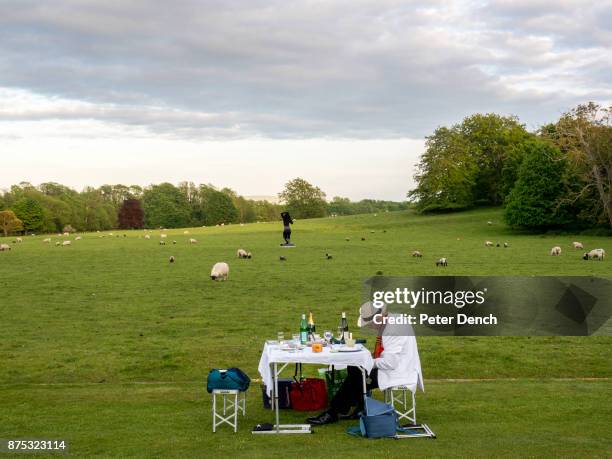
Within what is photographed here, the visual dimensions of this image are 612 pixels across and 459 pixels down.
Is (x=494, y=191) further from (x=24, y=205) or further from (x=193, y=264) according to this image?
(x=24, y=205)

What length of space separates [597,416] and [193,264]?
131 ft

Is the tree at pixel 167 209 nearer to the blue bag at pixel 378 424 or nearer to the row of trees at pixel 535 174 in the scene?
the row of trees at pixel 535 174

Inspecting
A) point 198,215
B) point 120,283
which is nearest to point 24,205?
point 198,215

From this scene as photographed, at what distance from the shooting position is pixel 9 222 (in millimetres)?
135750

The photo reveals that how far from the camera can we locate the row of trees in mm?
75812

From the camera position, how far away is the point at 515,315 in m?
25.7

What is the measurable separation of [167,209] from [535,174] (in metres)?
115

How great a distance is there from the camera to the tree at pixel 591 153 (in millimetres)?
74250

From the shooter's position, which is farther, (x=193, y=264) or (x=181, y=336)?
(x=193, y=264)

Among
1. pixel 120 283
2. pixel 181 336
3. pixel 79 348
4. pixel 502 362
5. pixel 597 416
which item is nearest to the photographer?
pixel 597 416

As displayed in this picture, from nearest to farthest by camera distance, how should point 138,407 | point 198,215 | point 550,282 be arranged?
point 138,407 < point 550,282 < point 198,215

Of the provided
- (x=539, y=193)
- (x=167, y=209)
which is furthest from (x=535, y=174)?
(x=167, y=209)

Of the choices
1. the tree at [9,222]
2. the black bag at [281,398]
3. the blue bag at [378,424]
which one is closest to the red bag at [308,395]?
the black bag at [281,398]

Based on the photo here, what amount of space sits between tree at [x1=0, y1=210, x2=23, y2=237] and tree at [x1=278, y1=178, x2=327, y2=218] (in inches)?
2818
